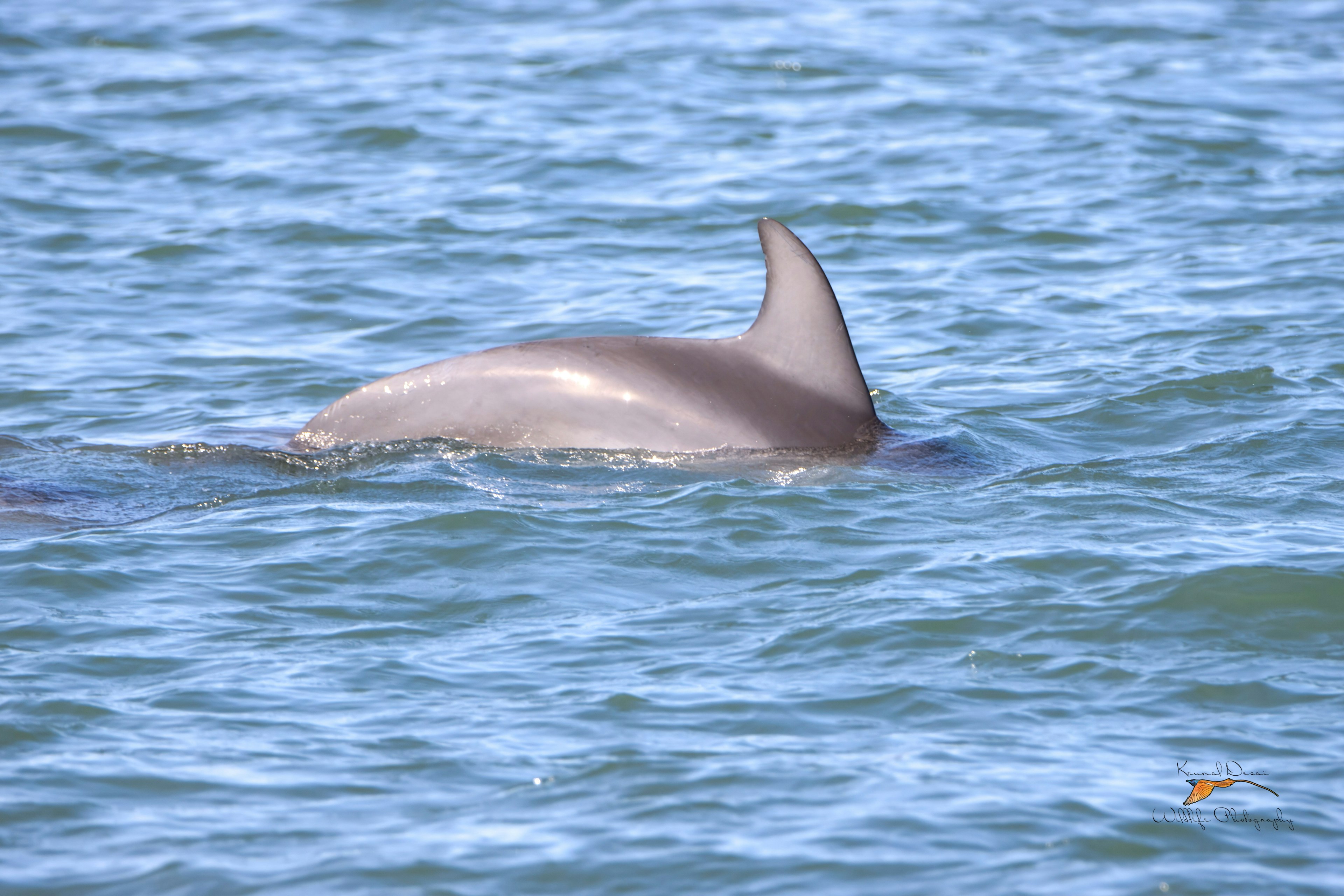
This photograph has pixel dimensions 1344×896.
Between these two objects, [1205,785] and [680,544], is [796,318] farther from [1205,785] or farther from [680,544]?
[1205,785]

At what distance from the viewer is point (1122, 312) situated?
1272 centimetres

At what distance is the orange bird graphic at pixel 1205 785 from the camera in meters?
5.17

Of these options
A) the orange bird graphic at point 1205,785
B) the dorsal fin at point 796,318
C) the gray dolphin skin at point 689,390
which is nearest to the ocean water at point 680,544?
the orange bird graphic at point 1205,785

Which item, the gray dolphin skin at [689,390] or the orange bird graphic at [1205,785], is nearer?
the orange bird graphic at [1205,785]

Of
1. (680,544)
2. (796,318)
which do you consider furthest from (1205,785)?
(796,318)

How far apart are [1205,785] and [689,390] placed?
382cm

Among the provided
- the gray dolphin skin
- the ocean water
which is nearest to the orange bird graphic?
the ocean water

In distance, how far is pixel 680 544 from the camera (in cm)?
753

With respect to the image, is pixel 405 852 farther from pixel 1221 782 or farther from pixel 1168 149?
pixel 1168 149

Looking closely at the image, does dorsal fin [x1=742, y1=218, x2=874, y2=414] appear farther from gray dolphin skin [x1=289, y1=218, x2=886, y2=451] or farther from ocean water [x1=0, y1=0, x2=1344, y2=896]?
ocean water [x1=0, y1=0, x2=1344, y2=896]

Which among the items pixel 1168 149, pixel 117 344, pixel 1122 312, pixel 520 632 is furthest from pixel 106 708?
pixel 1168 149

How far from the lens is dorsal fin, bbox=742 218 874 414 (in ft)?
27.3

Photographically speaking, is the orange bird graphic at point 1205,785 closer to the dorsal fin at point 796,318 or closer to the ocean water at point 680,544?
the ocean water at point 680,544

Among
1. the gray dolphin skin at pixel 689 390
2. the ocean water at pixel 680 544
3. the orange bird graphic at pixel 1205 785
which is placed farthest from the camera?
the gray dolphin skin at pixel 689 390
